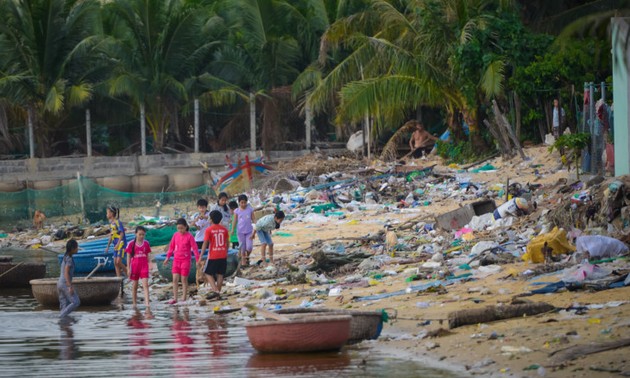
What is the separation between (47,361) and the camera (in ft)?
37.4

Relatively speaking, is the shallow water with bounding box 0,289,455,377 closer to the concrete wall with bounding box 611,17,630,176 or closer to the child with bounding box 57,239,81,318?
the child with bounding box 57,239,81,318

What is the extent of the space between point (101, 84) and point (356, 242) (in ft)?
71.2

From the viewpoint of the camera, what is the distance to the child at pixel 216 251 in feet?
52.9

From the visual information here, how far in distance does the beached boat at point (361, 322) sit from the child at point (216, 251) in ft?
16.2

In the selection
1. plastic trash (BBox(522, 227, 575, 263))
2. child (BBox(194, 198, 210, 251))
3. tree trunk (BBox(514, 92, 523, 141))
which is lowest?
plastic trash (BBox(522, 227, 575, 263))

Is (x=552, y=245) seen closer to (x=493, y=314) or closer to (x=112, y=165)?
(x=493, y=314)

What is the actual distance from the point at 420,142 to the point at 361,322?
2242cm

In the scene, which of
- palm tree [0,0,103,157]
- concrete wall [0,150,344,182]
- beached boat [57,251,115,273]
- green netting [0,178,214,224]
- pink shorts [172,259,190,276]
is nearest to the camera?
pink shorts [172,259,190,276]

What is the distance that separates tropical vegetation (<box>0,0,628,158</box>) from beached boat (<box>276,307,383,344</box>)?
17.3m

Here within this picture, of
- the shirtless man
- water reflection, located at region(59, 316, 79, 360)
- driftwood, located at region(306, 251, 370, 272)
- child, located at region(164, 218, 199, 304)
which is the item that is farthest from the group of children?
the shirtless man

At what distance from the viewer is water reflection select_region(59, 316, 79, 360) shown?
11797 millimetres

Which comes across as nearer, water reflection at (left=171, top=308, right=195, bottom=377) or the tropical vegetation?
water reflection at (left=171, top=308, right=195, bottom=377)

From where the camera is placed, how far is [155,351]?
1181 cm

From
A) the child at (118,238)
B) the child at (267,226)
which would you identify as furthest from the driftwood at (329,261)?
the child at (118,238)
